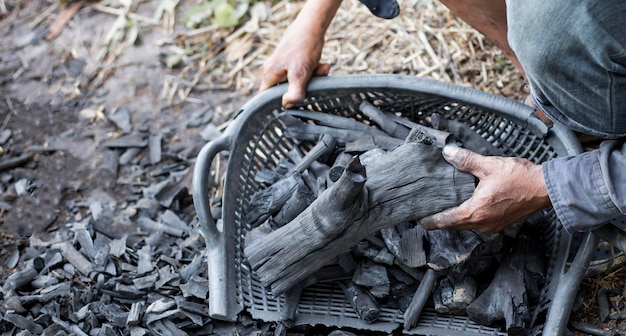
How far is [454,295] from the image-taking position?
1911mm

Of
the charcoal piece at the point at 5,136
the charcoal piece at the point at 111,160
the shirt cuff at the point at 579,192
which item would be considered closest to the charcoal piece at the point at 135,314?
the charcoal piece at the point at 111,160

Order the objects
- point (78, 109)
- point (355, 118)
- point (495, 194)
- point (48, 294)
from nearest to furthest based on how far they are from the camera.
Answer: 1. point (495, 194)
2. point (48, 294)
3. point (355, 118)
4. point (78, 109)

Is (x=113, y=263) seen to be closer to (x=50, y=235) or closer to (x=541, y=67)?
(x=50, y=235)

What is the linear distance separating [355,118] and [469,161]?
651mm

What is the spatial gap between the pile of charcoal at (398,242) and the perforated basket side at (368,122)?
45mm

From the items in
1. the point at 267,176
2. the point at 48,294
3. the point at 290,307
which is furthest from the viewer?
the point at 267,176

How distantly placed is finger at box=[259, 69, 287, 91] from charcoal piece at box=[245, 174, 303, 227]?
1.12 ft

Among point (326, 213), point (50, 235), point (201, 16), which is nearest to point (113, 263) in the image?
point (50, 235)

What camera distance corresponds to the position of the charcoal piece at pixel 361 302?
1.92 metres

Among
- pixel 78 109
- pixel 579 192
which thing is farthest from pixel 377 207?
pixel 78 109

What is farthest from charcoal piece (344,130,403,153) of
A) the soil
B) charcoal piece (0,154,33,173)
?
charcoal piece (0,154,33,173)

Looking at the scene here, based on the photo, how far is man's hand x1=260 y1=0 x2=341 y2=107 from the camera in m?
2.22

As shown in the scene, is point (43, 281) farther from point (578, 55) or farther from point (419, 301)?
point (578, 55)

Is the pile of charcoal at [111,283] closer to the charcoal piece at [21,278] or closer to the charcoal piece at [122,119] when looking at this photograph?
the charcoal piece at [21,278]
